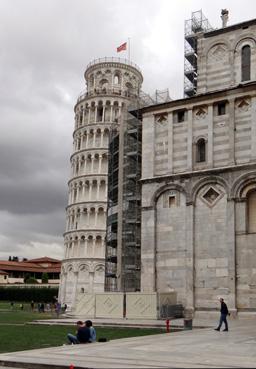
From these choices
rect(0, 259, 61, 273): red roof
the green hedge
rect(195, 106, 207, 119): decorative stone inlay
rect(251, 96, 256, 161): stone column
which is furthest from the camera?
rect(0, 259, 61, 273): red roof

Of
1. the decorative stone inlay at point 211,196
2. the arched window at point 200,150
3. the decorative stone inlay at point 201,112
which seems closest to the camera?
the decorative stone inlay at point 211,196

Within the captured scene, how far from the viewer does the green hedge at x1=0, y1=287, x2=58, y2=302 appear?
9062cm

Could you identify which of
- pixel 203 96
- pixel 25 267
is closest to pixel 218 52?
pixel 203 96

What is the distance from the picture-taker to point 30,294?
91625 mm

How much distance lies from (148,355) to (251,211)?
68.4ft

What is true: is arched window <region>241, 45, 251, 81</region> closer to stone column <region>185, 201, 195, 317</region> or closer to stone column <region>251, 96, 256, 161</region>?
stone column <region>251, 96, 256, 161</region>

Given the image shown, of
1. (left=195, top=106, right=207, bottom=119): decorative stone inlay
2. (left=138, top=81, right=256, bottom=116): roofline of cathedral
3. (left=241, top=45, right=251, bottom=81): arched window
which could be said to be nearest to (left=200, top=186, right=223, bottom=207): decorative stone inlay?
(left=195, top=106, right=207, bottom=119): decorative stone inlay

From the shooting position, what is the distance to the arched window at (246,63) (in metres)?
40.6

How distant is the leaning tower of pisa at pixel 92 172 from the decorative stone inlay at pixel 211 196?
4107 cm

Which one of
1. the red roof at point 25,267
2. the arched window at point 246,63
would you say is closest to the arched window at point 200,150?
the arched window at point 246,63

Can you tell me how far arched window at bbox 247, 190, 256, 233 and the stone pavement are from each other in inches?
572

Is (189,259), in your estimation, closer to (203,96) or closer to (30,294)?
(203,96)

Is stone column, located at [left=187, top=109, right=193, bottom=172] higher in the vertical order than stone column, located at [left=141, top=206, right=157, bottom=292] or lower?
higher

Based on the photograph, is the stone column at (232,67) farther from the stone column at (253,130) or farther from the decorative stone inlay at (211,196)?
the decorative stone inlay at (211,196)
